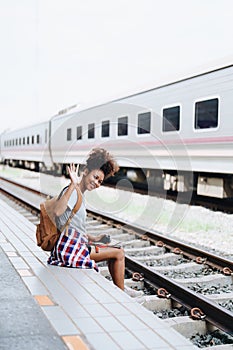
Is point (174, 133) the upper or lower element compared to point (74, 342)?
upper

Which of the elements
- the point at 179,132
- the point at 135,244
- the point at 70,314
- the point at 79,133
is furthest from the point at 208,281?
the point at 79,133

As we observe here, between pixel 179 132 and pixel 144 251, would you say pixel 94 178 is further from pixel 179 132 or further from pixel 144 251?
pixel 179 132

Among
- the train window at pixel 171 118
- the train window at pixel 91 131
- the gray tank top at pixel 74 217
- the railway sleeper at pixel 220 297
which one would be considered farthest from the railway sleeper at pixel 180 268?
the train window at pixel 91 131

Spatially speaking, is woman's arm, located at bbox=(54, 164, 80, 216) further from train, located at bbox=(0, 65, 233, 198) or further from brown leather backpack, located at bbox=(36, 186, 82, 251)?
train, located at bbox=(0, 65, 233, 198)

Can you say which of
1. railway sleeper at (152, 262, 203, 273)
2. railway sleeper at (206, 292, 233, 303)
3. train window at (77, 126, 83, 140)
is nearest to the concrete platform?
railway sleeper at (206, 292, 233, 303)

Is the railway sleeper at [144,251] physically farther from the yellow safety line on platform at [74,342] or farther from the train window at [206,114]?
the train window at [206,114]

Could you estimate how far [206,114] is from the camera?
39.8 feet

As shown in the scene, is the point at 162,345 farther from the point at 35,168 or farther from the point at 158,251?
the point at 35,168

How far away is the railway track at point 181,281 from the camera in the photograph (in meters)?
4.66

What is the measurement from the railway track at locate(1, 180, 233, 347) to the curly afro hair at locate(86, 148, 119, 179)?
1.29 meters

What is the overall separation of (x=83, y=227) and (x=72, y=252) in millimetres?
275

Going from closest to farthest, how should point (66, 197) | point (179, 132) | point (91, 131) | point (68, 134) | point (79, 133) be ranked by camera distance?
point (66, 197), point (179, 132), point (91, 131), point (79, 133), point (68, 134)

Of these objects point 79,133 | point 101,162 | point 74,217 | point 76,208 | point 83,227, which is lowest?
point 83,227

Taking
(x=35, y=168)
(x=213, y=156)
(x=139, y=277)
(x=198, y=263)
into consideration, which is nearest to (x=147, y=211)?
(x=213, y=156)
